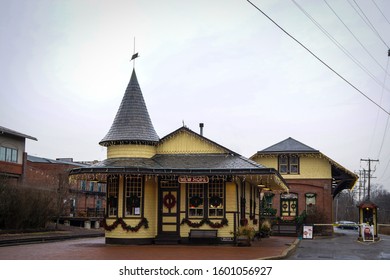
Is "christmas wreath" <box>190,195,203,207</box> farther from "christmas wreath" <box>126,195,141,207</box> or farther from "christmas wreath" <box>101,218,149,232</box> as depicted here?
"christmas wreath" <box>126,195,141,207</box>

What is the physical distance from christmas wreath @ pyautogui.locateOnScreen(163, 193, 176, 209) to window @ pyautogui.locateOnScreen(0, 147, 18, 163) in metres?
24.6

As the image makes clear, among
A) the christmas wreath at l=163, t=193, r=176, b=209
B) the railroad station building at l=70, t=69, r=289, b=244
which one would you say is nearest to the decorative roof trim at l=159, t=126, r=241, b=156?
the railroad station building at l=70, t=69, r=289, b=244

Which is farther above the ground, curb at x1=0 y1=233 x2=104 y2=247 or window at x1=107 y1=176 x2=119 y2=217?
window at x1=107 y1=176 x2=119 y2=217

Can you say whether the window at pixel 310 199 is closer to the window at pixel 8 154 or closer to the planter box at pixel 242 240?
the planter box at pixel 242 240

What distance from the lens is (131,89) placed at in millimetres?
24047

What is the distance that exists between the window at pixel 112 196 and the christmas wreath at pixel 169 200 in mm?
2012

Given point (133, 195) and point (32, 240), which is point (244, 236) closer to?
point (133, 195)

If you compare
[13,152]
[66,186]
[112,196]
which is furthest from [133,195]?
[13,152]

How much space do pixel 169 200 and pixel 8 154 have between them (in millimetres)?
25348

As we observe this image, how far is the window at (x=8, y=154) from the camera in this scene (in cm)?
4225

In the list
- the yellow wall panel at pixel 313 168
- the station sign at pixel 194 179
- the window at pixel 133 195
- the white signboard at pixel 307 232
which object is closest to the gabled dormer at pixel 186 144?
the window at pixel 133 195

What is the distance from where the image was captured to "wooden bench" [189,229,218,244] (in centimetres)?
2122

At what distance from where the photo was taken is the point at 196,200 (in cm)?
2170
